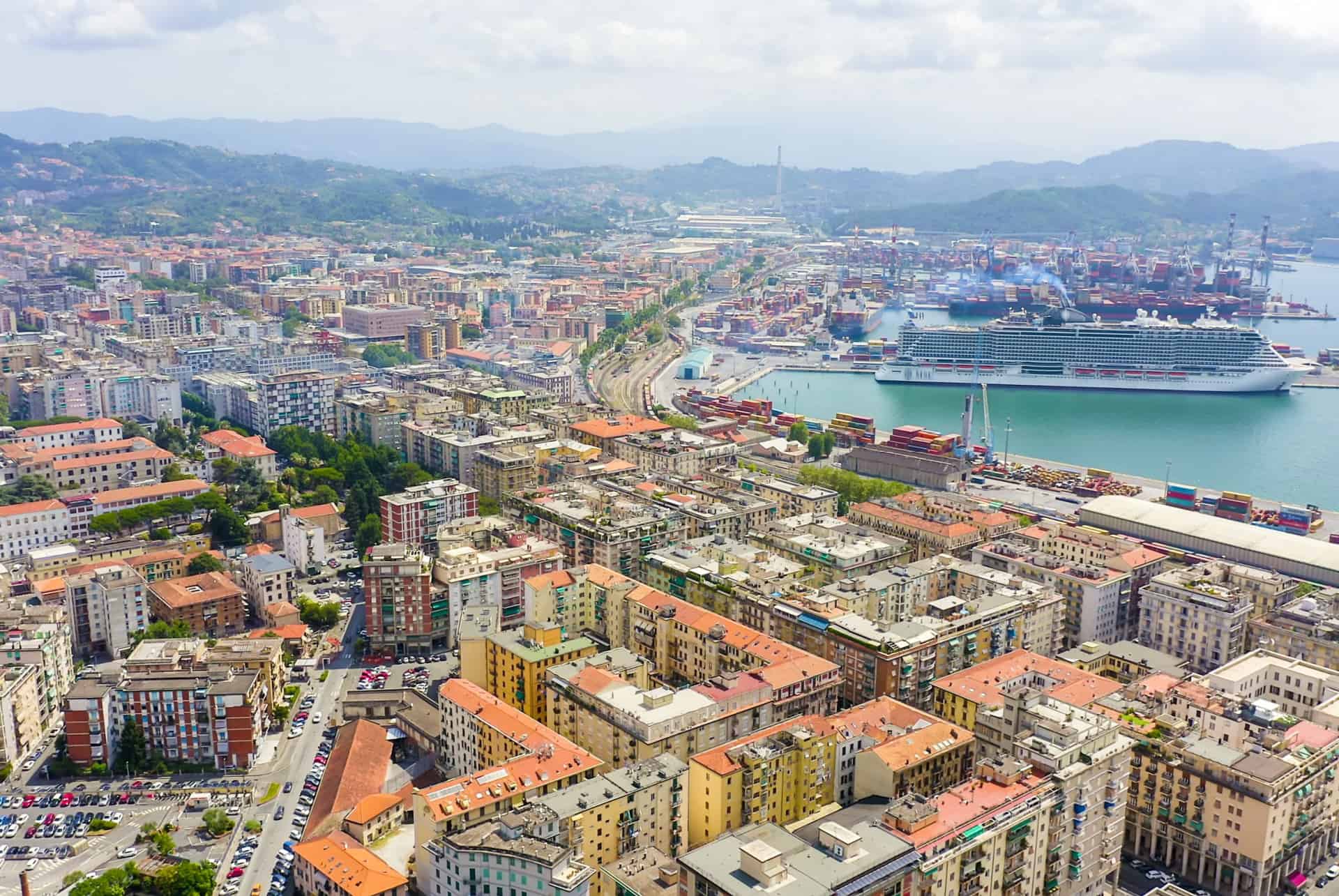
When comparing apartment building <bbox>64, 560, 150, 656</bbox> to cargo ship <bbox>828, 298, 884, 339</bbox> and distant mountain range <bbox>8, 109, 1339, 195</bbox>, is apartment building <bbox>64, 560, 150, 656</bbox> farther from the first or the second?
distant mountain range <bbox>8, 109, 1339, 195</bbox>

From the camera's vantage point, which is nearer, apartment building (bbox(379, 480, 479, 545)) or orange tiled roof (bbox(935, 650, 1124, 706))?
orange tiled roof (bbox(935, 650, 1124, 706))

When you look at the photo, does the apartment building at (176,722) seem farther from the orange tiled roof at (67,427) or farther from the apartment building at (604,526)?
the orange tiled roof at (67,427)

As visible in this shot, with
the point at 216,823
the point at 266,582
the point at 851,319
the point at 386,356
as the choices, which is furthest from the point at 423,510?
the point at 851,319

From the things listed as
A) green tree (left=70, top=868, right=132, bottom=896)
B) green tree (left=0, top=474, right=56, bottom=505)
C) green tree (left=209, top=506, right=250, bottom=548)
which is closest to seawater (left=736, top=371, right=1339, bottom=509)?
green tree (left=209, top=506, right=250, bottom=548)

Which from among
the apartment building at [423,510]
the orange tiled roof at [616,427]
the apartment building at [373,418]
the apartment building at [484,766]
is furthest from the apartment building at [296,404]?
the apartment building at [484,766]

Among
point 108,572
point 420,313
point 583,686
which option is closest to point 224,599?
point 108,572
